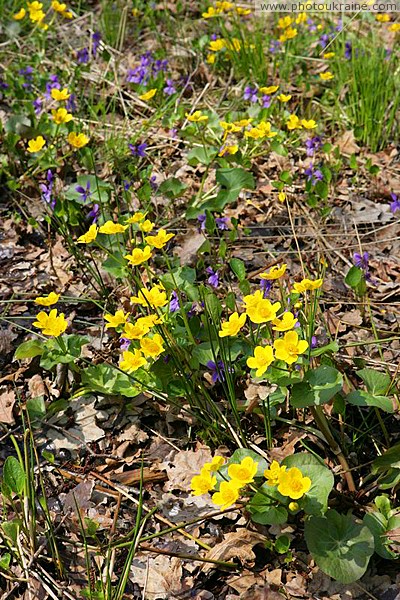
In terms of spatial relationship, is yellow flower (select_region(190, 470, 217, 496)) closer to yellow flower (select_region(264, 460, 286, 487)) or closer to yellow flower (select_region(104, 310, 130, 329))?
yellow flower (select_region(264, 460, 286, 487))

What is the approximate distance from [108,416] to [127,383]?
0.79 ft

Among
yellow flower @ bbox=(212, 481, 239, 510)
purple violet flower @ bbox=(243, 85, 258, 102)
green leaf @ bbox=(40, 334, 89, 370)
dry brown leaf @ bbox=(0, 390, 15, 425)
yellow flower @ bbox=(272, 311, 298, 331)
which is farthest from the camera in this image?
purple violet flower @ bbox=(243, 85, 258, 102)

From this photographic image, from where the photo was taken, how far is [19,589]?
6.24 feet

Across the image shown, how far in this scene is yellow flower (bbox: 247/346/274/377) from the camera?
5.89ft

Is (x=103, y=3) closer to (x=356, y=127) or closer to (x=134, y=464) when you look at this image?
(x=356, y=127)

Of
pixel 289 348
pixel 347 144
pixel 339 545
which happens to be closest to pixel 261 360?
pixel 289 348

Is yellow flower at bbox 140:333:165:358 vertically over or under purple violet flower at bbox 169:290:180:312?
over

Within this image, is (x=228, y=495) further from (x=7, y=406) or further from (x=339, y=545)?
(x=7, y=406)

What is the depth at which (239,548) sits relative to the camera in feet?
6.25

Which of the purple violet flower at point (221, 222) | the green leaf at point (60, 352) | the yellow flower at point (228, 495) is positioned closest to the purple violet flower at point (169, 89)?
the purple violet flower at point (221, 222)

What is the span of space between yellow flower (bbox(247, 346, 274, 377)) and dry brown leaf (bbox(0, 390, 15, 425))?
102 cm

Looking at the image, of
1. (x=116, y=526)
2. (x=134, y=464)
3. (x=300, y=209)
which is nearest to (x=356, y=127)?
(x=300, y=209)

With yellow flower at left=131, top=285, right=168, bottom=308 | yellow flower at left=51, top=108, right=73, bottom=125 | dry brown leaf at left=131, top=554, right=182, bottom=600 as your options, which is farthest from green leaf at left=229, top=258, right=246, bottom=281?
yellow flower at left=51, top=108, right=73, bottom=125

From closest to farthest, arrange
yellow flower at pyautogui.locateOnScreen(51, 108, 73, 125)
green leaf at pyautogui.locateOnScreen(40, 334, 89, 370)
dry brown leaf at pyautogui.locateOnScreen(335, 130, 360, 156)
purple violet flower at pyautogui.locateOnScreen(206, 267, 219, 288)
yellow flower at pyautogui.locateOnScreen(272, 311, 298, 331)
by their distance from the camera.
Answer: yellow flower at pyautogui.locateOnScreen(272, 311, 298, 331)
green leaf at pyautogui.locateOnScreen(40, 334, 89, 370)
purple violet flower at pyautogui.locateOnScreen(206, 267, 219, 288)
yellow flower at pyautogui.locateOnScreen(51, 108, 73, 125)
dry brown leaf at pyautogui.locateOnScreen(335, 130, 360, 156)
